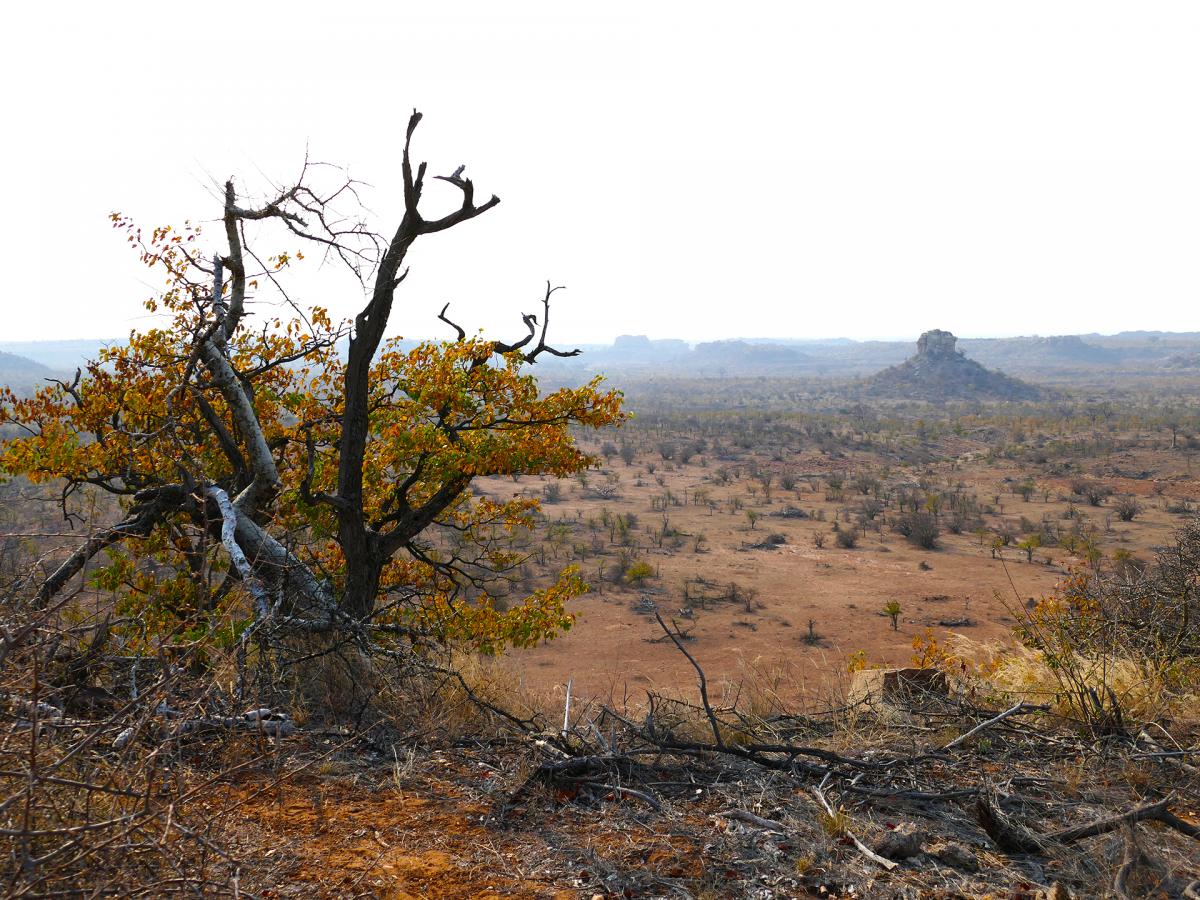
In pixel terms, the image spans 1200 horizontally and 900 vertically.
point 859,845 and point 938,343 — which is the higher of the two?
point 938,343

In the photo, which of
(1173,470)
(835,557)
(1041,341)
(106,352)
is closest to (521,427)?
(106,352)

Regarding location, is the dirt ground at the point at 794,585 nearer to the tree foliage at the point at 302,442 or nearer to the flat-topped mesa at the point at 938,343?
the tree foliage at the point at 302,442

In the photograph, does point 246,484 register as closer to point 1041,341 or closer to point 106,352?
point 106,352

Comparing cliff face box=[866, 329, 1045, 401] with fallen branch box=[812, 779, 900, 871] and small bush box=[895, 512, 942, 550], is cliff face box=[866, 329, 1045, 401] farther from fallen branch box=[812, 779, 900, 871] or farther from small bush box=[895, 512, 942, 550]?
fallen branch box=[812, 779, 900, 871]

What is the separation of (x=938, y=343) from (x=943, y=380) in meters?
7.37

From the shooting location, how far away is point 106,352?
6.77 meters

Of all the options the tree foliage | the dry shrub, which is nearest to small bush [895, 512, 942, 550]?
the tree foliage

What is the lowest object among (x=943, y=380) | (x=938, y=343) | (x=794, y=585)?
(x=794, y=585)

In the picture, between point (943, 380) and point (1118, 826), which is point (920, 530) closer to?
point (1118, 826)

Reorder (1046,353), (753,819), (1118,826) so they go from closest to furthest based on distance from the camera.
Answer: (1118,826) → (753,819) → (1046,353)

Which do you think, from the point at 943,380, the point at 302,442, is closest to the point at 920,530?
the point at 302,442

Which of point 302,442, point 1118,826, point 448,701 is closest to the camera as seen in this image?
point 1118,826

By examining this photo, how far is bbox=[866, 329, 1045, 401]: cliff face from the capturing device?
76812mm

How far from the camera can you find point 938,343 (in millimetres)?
86625
